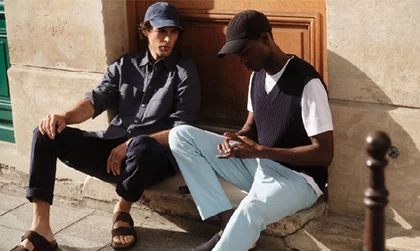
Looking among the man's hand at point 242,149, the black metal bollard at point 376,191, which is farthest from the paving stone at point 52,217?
the black metal bollard at point 376,191

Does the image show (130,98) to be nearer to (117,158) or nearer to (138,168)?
(117,158)

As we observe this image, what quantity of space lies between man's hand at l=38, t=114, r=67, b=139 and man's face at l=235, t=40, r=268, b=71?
1263 millimetres

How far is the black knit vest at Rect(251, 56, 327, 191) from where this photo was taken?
14.0 feet

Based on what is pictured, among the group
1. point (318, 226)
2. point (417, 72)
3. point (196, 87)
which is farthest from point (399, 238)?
point (196, 87)

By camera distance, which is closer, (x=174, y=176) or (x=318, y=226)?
(x=318, y=226)

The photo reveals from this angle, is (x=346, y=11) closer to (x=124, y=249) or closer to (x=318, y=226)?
(x=318, y=226)

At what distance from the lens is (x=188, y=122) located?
498 cm

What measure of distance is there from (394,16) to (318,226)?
122 centimetres

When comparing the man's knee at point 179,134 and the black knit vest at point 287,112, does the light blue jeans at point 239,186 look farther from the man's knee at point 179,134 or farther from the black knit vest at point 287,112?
the black knit vest at point 287,112

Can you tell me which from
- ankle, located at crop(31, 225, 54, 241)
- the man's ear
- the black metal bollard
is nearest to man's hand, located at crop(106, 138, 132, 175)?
ankle, located at crop(31, 225, 54, 241)

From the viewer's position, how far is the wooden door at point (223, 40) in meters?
4.84

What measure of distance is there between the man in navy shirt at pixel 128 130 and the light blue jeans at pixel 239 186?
288mm

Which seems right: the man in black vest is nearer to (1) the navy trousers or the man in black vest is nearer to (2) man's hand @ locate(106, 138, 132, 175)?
(1) the navy trousers

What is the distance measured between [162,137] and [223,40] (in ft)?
2.68
